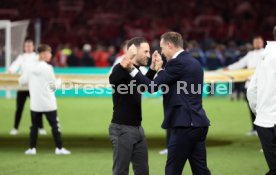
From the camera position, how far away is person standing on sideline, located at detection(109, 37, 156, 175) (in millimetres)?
7703

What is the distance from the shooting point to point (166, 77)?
7.36 m

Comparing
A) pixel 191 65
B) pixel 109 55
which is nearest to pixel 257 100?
pixel 191 65

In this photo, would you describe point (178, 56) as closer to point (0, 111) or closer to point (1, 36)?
point (0, 111)

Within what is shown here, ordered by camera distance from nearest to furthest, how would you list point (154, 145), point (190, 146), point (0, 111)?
point (190, 146) → point (154, 145) → point (0, 111)

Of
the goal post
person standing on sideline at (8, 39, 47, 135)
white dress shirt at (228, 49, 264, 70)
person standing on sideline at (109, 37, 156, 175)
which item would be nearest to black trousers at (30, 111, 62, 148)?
person standing on sideline at (8, 39, 47, 135)

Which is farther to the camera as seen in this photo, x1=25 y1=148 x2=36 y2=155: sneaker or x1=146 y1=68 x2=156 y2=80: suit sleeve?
x1=25 y1=148 x2=36 y2=155: sneaker

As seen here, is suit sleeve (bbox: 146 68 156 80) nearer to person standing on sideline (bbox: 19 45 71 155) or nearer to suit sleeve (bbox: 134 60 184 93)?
suit sleeve (bbox: 134 60 184 93)

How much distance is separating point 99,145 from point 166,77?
241 inches

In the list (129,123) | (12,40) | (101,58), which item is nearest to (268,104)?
(129,123)

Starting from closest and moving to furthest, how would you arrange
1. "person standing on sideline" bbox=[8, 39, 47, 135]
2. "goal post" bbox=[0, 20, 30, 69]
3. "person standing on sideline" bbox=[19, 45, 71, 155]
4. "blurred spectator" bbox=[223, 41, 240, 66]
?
"person standing on sideline" bbox=[19, 45, 71, 155], "person standing on sideline" bbox=[8, 39, 47, 135], "goal post" bbox=[0, 20, 30, 69], "blurred spectator" bbox=[223, 41, 240, 66]

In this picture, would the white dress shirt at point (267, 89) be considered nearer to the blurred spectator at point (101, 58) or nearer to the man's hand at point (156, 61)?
the man's hand at point (156, 61)

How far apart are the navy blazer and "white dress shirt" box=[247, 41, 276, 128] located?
0.69m

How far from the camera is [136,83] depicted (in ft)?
25.1

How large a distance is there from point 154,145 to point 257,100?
225 inches
